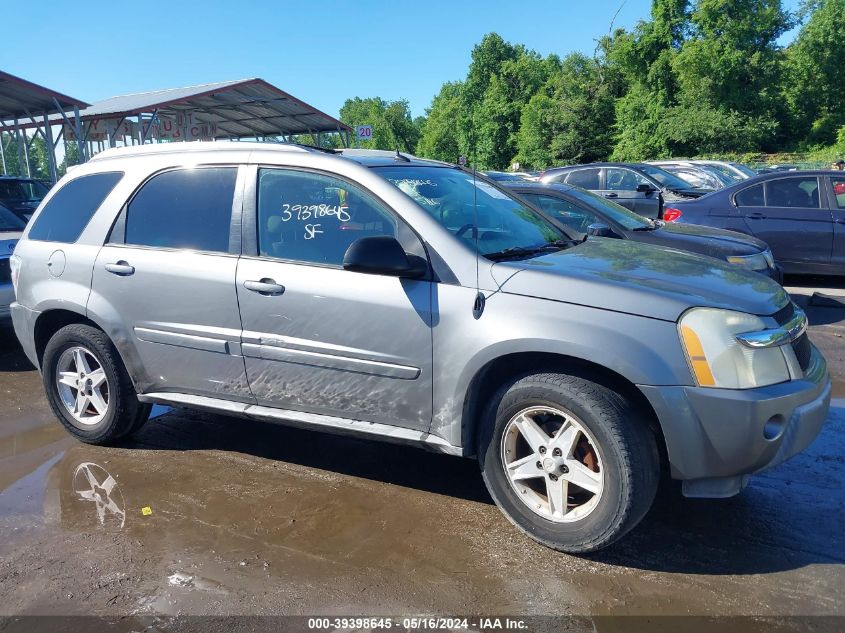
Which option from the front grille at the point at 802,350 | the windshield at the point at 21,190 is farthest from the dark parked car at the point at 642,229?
the windshield at the point at 21,190

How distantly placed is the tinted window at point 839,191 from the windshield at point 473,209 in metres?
6.45

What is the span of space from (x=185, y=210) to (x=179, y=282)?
1.48 ft

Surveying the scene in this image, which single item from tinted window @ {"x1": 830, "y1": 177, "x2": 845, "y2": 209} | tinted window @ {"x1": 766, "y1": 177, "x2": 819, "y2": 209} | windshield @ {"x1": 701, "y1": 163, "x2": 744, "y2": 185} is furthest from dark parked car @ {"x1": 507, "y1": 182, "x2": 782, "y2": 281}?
windshield @ {"x1": 701, "y1": 163, "x2": 744, "y2": 185}

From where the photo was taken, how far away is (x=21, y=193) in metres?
13.3

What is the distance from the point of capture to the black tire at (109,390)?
433 centimetres

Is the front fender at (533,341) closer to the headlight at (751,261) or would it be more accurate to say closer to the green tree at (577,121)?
the headlight at (751,261)

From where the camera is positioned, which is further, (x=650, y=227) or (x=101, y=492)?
(x=650, y=227)

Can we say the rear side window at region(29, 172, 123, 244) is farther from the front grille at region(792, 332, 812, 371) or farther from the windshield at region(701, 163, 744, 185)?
the windshield at region(701, 163, 744, 185)

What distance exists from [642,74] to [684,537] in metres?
54.5

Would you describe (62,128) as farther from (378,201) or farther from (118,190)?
(378,201)

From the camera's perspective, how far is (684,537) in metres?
3.26

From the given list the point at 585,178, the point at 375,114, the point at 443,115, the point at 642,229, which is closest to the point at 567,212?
the point at 642,229

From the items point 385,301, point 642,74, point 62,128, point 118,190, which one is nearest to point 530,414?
point 385,301

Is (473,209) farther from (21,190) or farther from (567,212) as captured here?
(21,190)
